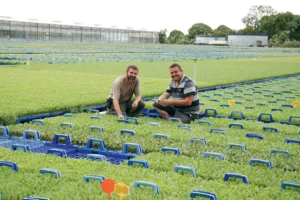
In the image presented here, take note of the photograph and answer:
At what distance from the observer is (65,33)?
225ft

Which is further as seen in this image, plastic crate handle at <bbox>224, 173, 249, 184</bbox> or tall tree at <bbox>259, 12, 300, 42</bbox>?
tall tree at <bbox>259, 12, 300, 42</bbox>

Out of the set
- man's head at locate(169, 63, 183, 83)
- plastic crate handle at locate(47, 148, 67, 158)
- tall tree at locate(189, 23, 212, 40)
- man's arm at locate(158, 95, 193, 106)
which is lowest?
plastic crate handle at locate(47, 148, 67, 158)

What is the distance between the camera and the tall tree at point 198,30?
430 feet

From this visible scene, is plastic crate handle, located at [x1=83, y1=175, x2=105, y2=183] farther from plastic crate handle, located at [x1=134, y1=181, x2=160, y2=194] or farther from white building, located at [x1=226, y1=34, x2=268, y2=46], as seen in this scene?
white building, located at [x1=226, y1=34, x2=268, y2=46]

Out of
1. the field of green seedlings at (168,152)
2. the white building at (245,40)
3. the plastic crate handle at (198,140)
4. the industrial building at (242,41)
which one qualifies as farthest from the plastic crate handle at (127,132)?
the white building at (245,40)

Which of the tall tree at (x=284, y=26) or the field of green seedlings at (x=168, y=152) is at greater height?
the tall tree at (x=284, y=26)

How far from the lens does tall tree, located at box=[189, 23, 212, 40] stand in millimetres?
131000

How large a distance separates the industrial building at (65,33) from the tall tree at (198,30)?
48.5m

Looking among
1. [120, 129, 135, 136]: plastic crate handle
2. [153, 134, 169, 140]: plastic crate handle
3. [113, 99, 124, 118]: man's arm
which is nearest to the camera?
[153, 134, 169, 140]: plastic crate handle

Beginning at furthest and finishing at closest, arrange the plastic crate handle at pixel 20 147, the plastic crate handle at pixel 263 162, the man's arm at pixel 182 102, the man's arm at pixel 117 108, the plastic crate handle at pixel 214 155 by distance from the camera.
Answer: the man's arm at pixel 182 102
the man's arm at pixel 117 108
the plastic crate handle at pixel 20 147
the plastic crate handle at pixel 214 155
the plastic crate handle at pixel 263 162

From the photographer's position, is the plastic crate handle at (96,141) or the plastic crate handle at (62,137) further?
the plastic crate handle at (62,137)

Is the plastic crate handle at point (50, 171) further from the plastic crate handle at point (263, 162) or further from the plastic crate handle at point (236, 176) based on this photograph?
the plastic crate handle at point (263, 162)

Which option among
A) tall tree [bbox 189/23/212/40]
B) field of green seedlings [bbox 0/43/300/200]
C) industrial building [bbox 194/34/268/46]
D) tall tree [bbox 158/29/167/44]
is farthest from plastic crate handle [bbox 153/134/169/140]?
tall tree [bbox 189/23/212/40]

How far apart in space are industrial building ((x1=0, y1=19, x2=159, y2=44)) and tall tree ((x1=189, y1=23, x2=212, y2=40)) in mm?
48486
